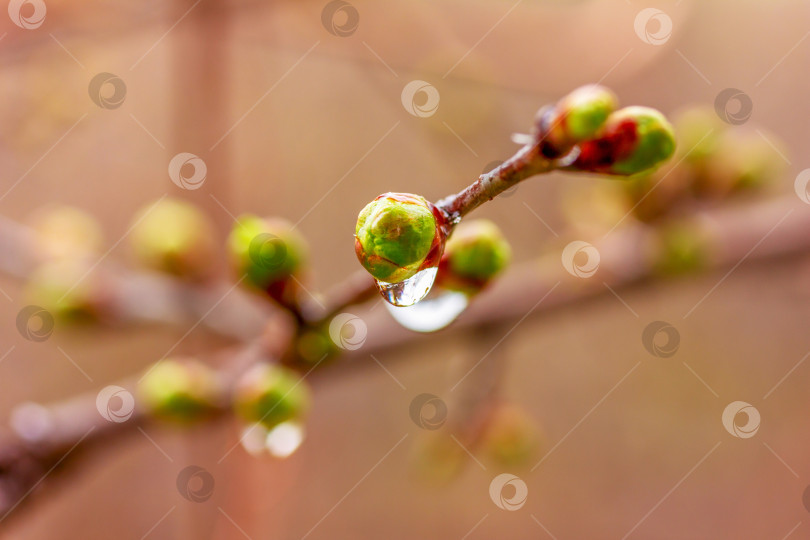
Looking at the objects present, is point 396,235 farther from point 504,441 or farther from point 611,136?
point 504,441

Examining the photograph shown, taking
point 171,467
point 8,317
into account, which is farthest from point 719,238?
point 8,317
